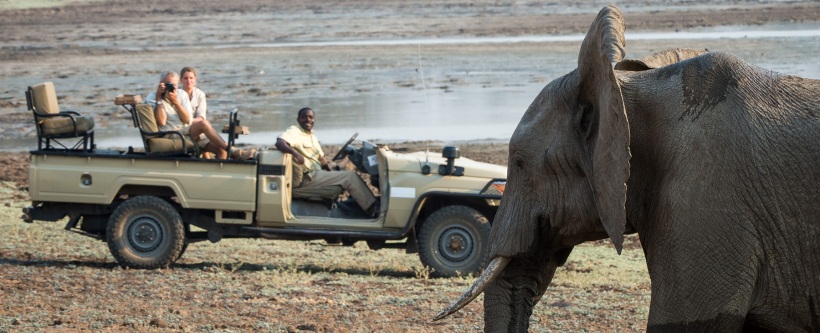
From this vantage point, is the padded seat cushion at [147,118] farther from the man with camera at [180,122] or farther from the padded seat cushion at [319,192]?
the padded seat cushion at [319,192]

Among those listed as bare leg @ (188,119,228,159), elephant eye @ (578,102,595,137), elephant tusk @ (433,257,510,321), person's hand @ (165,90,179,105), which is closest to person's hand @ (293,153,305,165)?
bare leg @ (188,119,228,159)

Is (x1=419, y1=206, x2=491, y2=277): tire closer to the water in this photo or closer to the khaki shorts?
the khaki shorts

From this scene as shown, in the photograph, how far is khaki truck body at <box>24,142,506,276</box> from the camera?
495 inches

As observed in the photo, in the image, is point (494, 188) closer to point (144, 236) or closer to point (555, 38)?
point (144, 236)

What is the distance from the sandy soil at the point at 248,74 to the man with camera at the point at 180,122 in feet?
3.66

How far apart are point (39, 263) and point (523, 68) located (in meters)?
18.9

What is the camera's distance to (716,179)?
17.2 feet

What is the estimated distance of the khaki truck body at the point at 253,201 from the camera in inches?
495

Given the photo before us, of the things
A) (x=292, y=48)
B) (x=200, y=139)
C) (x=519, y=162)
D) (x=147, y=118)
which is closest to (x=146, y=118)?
(x=147, y=118)

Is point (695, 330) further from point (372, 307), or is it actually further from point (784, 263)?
point (372, 307)

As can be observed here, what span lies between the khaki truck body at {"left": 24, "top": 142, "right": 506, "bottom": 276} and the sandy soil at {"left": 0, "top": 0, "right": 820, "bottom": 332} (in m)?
0.39

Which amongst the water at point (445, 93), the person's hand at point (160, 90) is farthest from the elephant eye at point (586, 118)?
the water at point (445, 93)

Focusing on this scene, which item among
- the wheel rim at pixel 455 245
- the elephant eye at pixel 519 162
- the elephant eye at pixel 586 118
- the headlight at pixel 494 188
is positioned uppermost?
the elephant eye at pixel 586 118

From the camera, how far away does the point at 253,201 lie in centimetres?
1262
